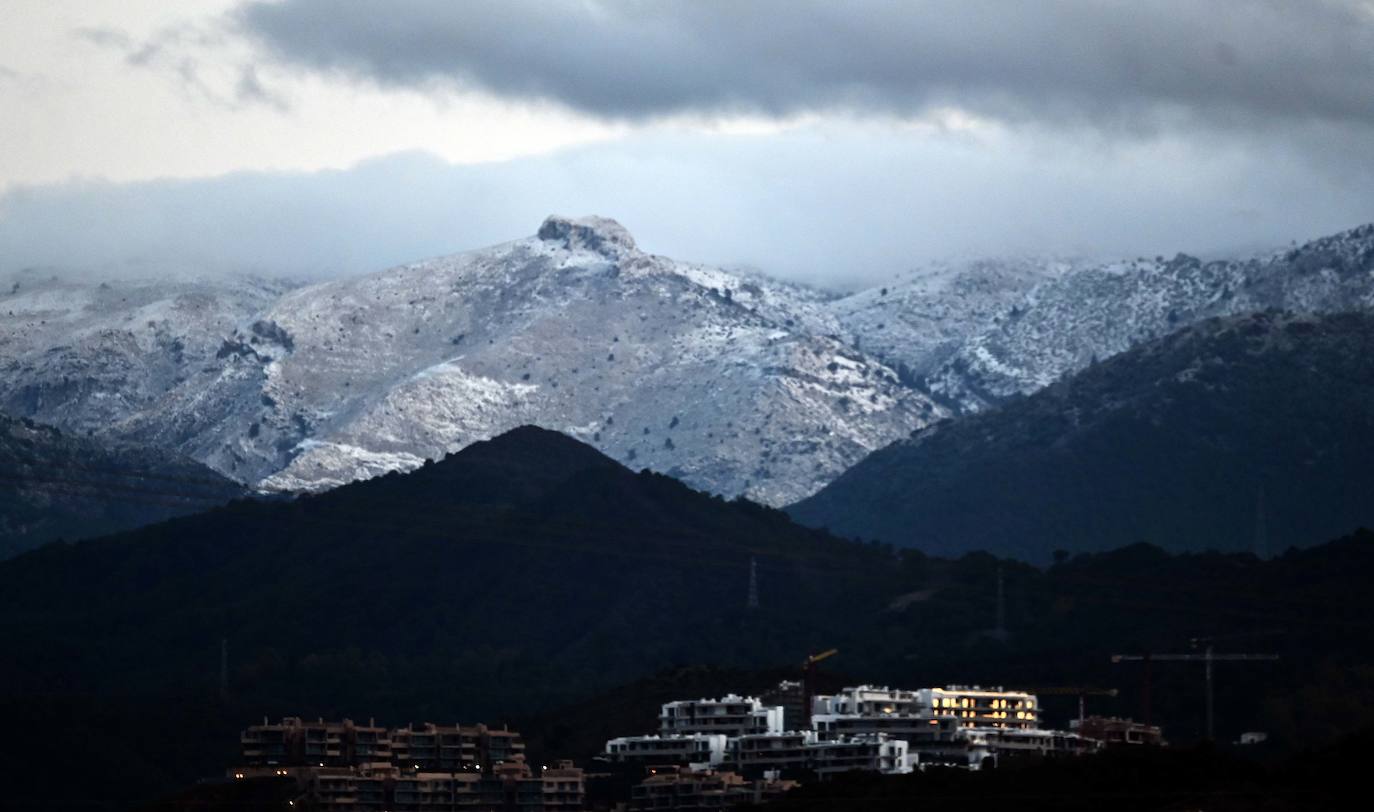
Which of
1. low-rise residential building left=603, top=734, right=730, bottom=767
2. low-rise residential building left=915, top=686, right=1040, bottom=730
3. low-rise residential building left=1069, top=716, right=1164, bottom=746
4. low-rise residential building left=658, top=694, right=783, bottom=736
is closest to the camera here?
low-rise residential building left=1069, top=716, right=1164, bottom=746

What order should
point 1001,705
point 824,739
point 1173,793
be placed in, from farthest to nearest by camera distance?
point 1001,705 < point 824,739 < point 1173,793

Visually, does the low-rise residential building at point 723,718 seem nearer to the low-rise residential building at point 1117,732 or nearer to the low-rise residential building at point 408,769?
the low-rise residential building at point 408,769

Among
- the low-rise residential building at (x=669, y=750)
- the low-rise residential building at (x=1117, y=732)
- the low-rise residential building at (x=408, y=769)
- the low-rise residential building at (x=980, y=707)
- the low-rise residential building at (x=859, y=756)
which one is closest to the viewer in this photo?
the low-rise residential building at (x=859, y=756)

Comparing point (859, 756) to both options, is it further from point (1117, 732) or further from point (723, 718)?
point (723, 718)

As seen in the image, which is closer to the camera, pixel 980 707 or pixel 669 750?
pixel 669 750

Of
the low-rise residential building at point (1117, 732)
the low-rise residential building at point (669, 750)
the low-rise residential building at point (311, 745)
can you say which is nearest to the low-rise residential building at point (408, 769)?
the low-rise residential building at point (311, 745)

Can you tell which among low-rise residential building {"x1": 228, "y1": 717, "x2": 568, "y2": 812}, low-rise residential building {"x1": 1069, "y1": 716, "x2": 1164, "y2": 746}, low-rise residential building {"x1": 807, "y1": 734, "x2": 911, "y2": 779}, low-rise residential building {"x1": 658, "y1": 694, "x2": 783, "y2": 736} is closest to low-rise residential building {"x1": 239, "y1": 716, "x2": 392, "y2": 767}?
low-rise residential building {"x1": 228, "y1": 717, "x2": 568, "y2": 812}

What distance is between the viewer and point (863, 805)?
15550 cm

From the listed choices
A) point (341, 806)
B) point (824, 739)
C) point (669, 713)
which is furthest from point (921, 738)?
point (341, 806)

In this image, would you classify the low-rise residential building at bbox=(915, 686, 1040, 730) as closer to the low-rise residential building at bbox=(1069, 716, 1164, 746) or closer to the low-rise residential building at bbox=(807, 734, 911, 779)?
the low-rise residential building at bbox=(1069, 716, 1164, 746)

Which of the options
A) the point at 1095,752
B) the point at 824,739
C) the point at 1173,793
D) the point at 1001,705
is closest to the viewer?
the point at 1173,793

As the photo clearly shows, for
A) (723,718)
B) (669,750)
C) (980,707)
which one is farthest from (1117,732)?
(669,750)

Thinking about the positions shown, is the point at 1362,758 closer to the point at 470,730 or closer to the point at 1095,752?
the point at 1095,752

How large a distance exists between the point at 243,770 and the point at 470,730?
41.0ft
